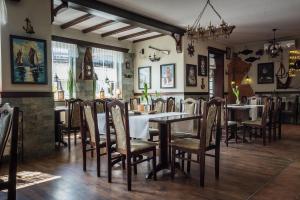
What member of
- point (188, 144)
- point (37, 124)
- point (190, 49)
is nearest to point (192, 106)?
point (188, 144)

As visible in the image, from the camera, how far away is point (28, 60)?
3.92m

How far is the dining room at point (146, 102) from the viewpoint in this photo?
277 cm

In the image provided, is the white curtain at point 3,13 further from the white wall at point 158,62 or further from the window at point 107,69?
the white wall at point 158,62

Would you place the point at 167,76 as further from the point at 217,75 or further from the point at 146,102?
the point at 217,75

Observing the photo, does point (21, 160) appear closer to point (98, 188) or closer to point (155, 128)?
point (98, 188)

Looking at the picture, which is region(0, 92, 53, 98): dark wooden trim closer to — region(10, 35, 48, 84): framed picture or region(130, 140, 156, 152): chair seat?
region(10, 35, 48, 84): framed picture

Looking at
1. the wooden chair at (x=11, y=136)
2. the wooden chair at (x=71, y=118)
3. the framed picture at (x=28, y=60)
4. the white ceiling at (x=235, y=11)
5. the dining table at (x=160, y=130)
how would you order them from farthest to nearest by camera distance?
the white ceiling at (x=235, y=11) → the wooden chair at (x=71, y=118) → the framed picture at (x=28, y=60) → the dining table at (x=160, y=130) → the wooden chair at (x=11, y=136)

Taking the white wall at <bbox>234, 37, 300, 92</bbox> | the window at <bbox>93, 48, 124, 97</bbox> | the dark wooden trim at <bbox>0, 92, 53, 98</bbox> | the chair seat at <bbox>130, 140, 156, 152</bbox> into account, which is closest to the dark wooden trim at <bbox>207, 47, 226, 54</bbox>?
the white wall at <bbox>234, 37, 300, 92</bbox>

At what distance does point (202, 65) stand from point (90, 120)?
5.25 m

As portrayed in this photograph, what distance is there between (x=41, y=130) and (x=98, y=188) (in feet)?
6.27

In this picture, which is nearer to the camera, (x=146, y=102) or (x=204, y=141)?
(x=204, y=141)

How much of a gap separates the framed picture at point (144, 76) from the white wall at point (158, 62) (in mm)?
116

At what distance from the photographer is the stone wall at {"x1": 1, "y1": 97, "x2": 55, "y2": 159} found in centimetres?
391

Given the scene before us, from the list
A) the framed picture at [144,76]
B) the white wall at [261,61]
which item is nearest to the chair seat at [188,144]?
the framed picture at [144,76]
